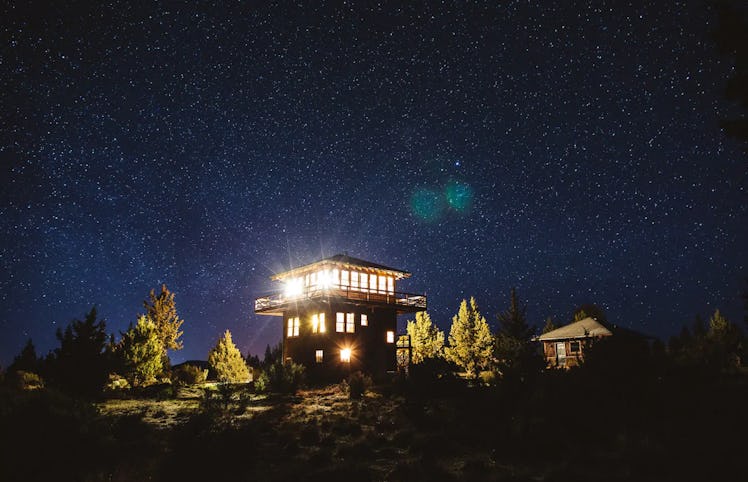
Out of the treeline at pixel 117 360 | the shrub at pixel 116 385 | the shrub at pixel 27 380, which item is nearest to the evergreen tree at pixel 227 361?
the treeline at pixel 117 360

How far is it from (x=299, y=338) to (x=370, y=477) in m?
24.9

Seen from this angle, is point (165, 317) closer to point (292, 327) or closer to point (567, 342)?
point (292, 327)

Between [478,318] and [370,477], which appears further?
[478,318]

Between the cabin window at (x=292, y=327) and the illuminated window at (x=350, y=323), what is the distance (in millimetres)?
4274

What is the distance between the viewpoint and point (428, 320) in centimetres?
5938

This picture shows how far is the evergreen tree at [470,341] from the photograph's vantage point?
163ft

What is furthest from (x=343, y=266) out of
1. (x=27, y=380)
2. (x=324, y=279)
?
(x=27, y=380)

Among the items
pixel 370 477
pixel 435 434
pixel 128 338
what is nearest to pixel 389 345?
pixel 128 338

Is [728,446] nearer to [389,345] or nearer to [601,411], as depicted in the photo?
[601,411]

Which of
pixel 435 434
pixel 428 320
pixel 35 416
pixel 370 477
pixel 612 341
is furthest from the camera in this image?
pixel 428 320

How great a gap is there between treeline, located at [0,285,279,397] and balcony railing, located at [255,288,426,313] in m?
4.99

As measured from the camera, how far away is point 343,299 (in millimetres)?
30906

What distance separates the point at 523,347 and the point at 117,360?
21.9 metres

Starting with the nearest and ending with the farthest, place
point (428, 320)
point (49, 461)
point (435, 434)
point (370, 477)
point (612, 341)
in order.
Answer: point (49, 461)
point (370, 477)
point (435, 434)
point (612, 341)
point (428, 320)
